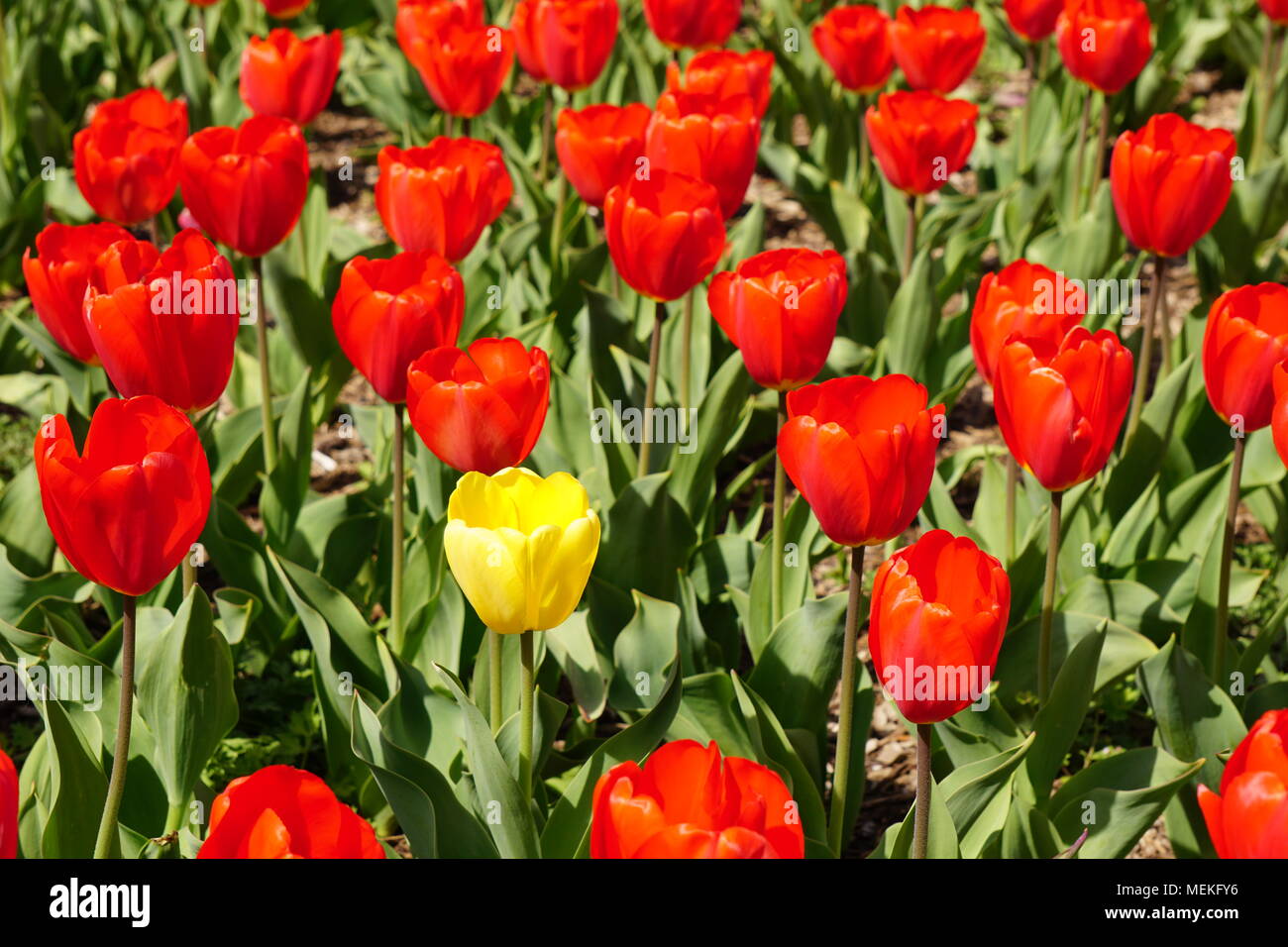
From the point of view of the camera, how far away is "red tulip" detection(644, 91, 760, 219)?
2.87 m

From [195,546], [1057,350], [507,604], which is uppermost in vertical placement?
[1057,350]

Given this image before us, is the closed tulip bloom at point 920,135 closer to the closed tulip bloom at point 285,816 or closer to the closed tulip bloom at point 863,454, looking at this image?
the closed tulip bloom at point 863,454

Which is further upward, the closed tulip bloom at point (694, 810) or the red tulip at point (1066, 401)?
the red tulip at point (1066, 401)

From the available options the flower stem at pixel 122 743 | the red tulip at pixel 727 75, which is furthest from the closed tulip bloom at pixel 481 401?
the red tulip at pixel 727 75

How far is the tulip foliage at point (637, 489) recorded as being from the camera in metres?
1.73

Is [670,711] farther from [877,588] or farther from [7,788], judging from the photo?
[7,788]

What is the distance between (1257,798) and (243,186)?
1.97 meters

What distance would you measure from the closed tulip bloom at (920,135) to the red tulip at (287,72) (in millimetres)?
1246

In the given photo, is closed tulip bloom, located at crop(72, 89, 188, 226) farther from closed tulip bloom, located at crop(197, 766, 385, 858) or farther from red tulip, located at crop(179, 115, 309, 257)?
closed tulip bloom, located at crop(197, 766, 385, 858)

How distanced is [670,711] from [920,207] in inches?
104

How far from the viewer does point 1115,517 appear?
2986mm

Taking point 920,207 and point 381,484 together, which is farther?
point 920,207

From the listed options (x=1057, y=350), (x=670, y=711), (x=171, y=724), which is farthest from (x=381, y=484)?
(x=1057, y=350)

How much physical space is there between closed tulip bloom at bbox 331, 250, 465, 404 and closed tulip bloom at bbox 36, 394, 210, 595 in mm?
472
